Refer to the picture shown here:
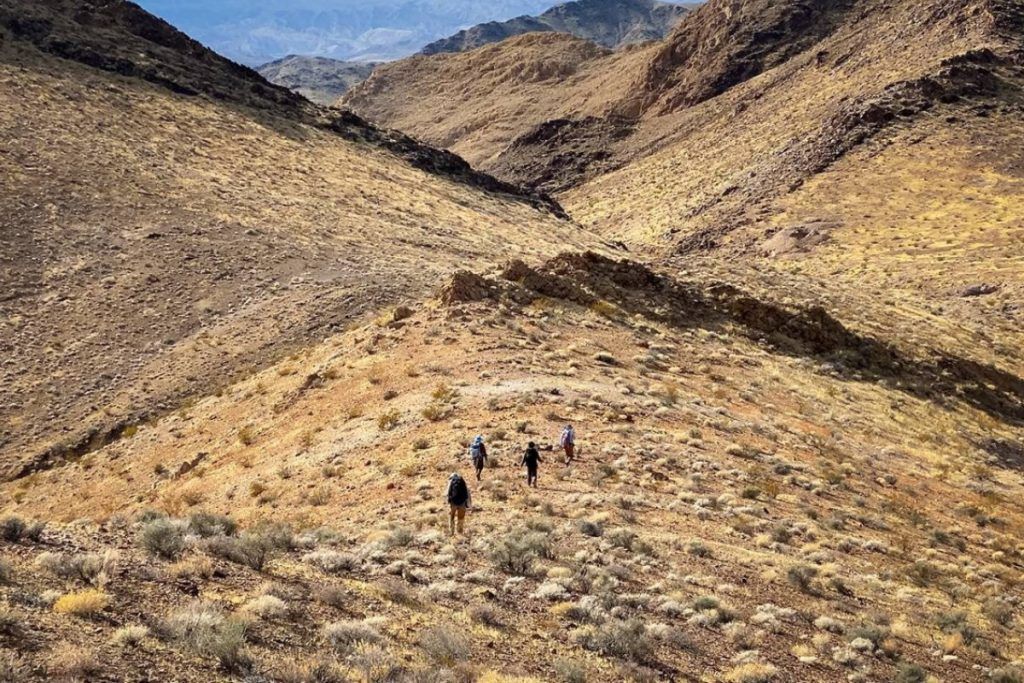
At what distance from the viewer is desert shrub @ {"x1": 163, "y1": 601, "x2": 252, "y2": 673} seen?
7.38 m

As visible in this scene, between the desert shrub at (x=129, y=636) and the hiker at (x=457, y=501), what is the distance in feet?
18.1

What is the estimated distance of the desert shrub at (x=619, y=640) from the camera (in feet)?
30.5

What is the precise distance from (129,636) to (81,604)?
2.27 ft

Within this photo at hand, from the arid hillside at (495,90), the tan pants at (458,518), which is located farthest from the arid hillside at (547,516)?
the arid hillside at (495,90)

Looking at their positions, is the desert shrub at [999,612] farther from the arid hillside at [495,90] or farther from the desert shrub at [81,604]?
the arid hillside at [495,90]

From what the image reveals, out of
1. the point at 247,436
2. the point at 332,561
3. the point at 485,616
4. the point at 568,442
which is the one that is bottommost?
the point at 247,436

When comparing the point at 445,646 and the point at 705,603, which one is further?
the point at 705,603

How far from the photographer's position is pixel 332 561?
10.9 meters

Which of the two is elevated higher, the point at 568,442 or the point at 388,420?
the point at 568,442

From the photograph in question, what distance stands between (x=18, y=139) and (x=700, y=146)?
211 ft

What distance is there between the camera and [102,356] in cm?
2727

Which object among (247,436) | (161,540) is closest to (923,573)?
(161,540)

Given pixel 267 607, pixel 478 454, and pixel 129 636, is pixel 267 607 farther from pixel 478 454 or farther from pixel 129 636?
pixel 478 454

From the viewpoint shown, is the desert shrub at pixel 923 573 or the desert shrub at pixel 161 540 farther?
the desert shrub at pixel 923 573
